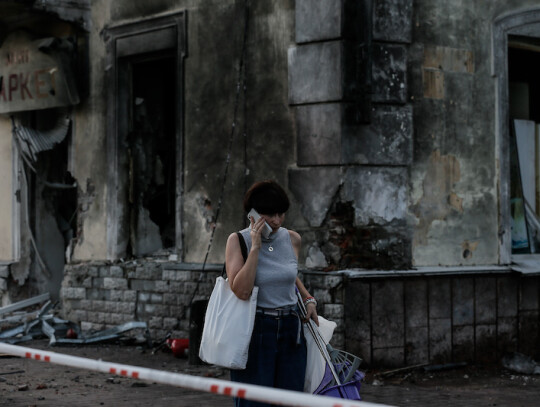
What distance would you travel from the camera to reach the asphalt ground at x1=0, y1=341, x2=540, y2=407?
8.16 m

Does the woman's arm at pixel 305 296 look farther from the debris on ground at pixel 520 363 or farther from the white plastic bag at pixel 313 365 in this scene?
the debris on ground at pixel 520 363

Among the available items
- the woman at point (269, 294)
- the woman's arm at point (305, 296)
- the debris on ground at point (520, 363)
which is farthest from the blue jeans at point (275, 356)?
the debris on ground at point (520, 363)

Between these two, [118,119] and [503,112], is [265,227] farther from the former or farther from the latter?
[118,119]

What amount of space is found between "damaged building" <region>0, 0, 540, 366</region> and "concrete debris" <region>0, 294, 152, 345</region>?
240mm

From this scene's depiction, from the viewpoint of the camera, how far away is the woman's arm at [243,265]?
537cm

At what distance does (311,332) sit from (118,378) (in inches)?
157

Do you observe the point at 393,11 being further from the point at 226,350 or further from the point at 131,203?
the point at 226,350

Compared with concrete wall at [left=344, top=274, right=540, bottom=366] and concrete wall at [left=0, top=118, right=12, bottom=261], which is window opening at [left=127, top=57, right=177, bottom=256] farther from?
concrete wall at [left=344, top=274, right=540, bottom=366]

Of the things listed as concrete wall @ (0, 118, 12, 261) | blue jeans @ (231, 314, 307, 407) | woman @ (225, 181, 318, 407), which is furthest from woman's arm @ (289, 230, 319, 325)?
concrete wall @ (0, 118, 12, 261)

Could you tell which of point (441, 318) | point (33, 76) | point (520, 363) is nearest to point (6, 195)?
point (33, 76)

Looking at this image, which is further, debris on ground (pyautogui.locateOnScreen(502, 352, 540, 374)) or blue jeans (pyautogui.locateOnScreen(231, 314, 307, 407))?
debris on ground (pyautogui.locateOnScreen(502, 352, 540, 374))

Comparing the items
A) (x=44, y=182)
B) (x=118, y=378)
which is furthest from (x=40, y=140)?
(x=118, y=378)

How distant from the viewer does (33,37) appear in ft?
42.8

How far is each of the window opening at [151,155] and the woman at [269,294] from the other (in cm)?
669
